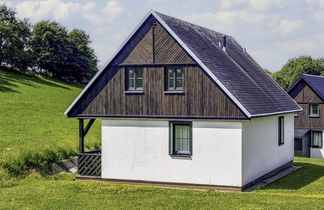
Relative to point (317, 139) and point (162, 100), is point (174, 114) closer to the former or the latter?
point (162, 100)

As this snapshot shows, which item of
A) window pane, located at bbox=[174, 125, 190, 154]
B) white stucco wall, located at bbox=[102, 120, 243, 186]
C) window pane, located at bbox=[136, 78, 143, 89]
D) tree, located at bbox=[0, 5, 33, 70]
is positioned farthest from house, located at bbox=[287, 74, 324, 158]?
tree, located at bbox=[0, 5, 33, 70]

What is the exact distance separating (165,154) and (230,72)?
15.2ft

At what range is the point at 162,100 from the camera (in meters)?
21.1

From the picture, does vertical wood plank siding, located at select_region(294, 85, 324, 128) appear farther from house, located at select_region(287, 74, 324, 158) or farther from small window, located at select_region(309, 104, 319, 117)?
small window, located at select_region(309, 104, 319, 117)

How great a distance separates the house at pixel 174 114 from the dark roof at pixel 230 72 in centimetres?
6

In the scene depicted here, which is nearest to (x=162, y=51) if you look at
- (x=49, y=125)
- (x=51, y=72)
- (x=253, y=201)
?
(x=253, y=201)

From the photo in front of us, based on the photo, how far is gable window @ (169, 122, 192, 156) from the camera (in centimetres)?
2072

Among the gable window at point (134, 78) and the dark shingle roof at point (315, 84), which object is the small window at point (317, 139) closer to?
the dark shingle roof at point (315, 84)

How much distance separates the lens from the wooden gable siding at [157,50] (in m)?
20.8

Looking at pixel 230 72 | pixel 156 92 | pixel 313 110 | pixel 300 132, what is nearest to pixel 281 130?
pixel 230 72

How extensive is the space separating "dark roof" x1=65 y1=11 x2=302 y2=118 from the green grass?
10.5ft

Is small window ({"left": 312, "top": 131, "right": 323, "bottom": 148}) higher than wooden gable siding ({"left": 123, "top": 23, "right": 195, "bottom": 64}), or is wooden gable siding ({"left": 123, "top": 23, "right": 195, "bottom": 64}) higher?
wooden gable siding ({"left": 123, "top": 23, "right": 195, "bottom": 64})

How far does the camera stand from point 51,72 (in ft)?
248

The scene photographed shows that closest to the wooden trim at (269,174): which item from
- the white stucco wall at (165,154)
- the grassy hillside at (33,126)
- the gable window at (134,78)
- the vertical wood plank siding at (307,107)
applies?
the white stucco wall at (165,154)
